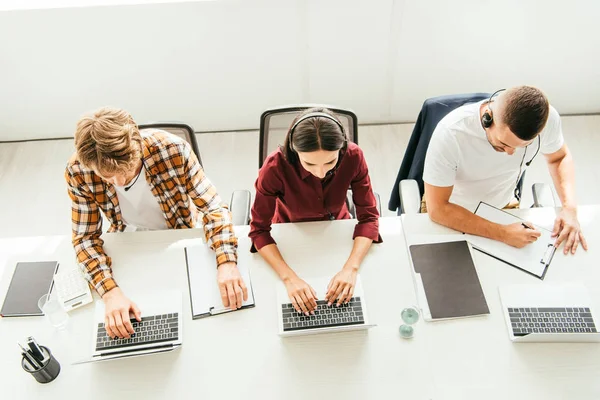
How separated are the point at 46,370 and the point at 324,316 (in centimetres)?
85

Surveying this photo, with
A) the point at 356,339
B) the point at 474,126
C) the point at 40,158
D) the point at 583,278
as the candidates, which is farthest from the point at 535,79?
the point at 40,158

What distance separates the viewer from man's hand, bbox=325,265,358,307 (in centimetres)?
148

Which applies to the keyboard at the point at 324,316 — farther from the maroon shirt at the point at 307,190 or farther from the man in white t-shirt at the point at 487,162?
the man in white t-shirt at the point at 487,162

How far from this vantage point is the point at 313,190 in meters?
1.66

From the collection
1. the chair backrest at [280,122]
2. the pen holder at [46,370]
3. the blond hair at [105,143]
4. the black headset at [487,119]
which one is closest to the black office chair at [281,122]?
the chair backrest at [280,122]

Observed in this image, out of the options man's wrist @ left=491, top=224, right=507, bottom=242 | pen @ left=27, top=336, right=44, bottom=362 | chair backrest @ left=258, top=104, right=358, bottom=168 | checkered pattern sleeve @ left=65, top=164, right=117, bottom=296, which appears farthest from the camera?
chair backrest @ left=258, top=104, right=358, bottom=168

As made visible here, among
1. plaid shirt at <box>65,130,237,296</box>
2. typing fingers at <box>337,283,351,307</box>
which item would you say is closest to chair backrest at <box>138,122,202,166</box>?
plaid shirt at <box>65,130,237,296</box>

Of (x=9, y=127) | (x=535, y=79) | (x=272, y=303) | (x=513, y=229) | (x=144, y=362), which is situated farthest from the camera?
(x=9, y=127)

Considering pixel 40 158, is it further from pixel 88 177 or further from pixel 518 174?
pixel 518 174

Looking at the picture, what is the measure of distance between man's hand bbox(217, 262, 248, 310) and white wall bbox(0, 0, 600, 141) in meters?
1.55

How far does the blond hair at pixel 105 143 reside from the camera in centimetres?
136

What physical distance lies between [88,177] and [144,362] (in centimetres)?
63

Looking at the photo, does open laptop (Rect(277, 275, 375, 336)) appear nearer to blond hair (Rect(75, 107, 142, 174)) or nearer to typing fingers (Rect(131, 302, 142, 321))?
typing fingers (Rect(131, 302, 142, 321))

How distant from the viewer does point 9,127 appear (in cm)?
310
